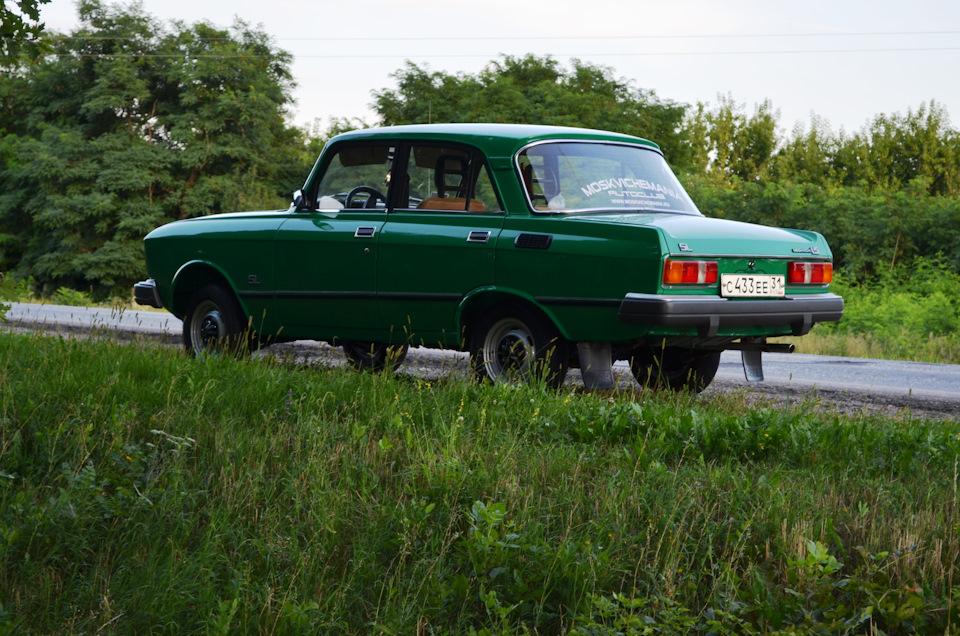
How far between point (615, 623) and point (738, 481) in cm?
127

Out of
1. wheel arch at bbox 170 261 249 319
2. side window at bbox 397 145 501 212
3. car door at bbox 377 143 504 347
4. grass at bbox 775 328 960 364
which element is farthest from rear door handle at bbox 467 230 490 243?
grass at bbox 775 328 960 364

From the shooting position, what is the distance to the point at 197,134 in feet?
126

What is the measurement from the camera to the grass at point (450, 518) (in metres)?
3.11

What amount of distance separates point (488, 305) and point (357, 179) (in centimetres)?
160

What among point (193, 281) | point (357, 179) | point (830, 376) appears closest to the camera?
point (357, 179)

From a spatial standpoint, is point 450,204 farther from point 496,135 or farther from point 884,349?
point 884,349

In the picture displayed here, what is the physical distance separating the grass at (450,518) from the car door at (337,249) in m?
1.79

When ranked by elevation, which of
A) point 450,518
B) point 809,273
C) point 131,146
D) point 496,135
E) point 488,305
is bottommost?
point 450,518

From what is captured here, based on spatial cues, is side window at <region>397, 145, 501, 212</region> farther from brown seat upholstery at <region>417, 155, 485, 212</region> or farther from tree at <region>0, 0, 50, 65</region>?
tree at <region>0, 0, 50, 65</region>

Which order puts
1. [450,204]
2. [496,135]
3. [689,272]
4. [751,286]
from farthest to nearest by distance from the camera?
[450,204]
[496,135]
[751,286]
[689,272]

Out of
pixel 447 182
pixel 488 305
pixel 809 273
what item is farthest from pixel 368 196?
pixel 809 273

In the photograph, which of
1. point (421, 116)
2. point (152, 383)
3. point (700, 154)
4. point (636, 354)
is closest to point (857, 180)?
point (700, 154)

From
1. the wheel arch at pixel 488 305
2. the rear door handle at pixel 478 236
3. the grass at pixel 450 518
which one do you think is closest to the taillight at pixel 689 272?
the wheel arch at pixel 488 305

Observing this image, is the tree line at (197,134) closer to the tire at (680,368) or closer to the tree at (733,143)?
the tree at (733,143)
